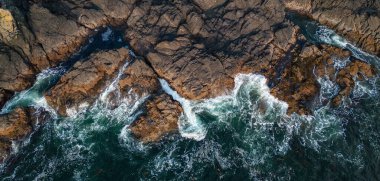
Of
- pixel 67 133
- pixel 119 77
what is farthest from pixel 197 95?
pixel 67 133

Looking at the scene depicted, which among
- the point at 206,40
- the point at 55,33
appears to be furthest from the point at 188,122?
the point at 55,33

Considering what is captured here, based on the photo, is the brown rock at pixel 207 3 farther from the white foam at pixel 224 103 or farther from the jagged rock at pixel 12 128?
the jagged rock at pixel 12 128

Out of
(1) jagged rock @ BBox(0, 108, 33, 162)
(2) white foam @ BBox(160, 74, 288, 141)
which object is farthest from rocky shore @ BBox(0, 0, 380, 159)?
(2) white foam @ BBox(160, 74, 288, 141)

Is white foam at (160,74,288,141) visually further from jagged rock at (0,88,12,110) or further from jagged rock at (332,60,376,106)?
jagged rock at (0,88,12,110)

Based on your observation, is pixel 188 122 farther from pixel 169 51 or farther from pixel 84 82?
pixel 84 82

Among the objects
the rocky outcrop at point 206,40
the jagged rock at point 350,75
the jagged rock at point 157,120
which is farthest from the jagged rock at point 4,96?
the jagged rock at point 350,75

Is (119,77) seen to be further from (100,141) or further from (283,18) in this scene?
(283,18)

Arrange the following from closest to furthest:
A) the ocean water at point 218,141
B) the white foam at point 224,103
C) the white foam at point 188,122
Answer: the ocean water at point 218,141 < the white foam at point 188,122 < the white foam at point 224,103

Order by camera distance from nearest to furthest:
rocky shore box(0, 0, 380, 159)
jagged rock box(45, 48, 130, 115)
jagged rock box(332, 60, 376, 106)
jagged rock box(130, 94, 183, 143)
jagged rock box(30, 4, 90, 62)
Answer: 1. jagged rock box(130, 94, 183, 143)
2. jagged rock box(45, 48, 130, 115)
3. rocky shore box(0, 0, 380, 159)
4. jagged rock box(332, 60, 376, 106)
5. jagged rock box(30, 4, 90, 62)
